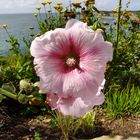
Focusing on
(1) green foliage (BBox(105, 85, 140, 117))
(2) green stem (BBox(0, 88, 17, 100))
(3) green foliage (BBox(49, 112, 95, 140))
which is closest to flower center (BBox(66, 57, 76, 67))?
(2) green stem (BBox(0, 88, 17, 100))

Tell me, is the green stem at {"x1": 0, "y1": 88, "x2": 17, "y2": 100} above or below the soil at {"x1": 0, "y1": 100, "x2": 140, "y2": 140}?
above

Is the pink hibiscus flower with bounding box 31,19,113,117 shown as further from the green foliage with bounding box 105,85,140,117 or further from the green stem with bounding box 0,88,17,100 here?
the green foliage with bounding box 105,85,140,117

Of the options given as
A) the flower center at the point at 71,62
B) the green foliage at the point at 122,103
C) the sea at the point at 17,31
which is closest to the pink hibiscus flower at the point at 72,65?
the flower center at the point at 71,62

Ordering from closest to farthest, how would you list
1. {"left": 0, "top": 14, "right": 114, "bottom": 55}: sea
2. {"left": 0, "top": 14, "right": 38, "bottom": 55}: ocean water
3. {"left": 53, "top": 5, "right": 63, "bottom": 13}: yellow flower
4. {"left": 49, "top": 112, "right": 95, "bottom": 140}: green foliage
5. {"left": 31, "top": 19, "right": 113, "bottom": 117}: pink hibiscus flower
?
{"left": 31, "top": 19, "right": 113, "bottom": 117}: pink hibiscus flower → {"left": 49, "top": 112, "right": 95, "bottom": 140}: green foliage → {"left": 53, "top": 5, "right": 63, "bottom": 13}: yellow flower → {"left": 0, "top": 14, "right": 114, "bottom": 55}: sea → {"left": 0, "top": 14, "right": 38, "bottom": 55}: ocean water

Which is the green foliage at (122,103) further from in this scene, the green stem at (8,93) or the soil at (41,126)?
the green stem at (8,93)

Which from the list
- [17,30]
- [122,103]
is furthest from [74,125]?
[17,30]

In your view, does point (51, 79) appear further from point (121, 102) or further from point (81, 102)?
point (121, 102)

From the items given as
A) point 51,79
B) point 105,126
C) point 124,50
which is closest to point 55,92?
point 51,79
